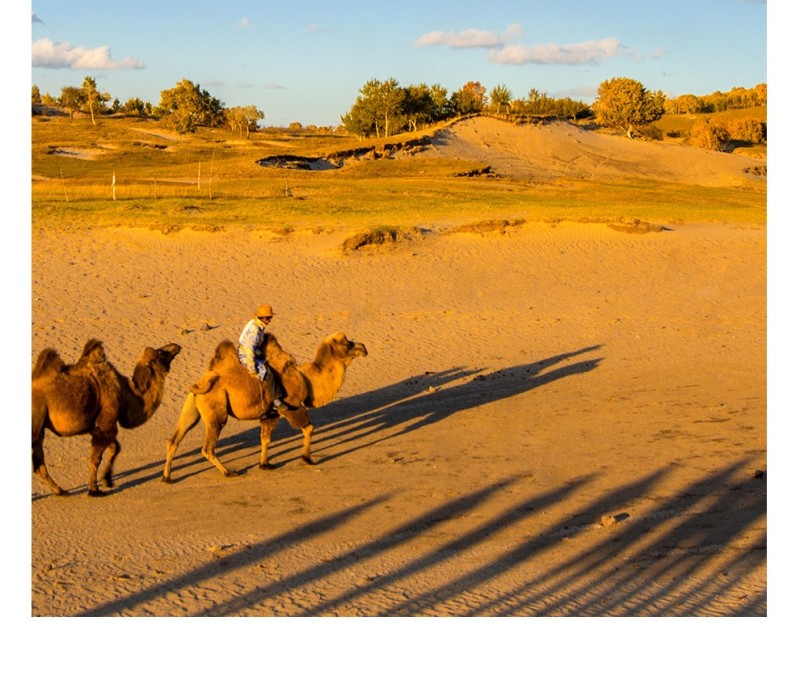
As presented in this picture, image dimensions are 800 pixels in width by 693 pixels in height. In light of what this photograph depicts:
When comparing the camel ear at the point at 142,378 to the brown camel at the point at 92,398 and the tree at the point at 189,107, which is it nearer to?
the brown camel at the point at 92,398

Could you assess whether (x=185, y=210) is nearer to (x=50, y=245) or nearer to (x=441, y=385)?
(x=50, y=245)

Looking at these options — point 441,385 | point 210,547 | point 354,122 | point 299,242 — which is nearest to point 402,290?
point 299,242

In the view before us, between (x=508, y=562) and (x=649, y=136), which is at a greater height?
(x=649, y=136)

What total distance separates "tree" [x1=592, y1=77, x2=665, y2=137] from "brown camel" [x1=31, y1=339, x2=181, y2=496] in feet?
259

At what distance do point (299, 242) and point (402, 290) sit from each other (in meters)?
4.30

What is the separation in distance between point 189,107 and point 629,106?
36.5m

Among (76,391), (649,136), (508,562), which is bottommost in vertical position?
(508,562)

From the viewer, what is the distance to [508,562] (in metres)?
9.30

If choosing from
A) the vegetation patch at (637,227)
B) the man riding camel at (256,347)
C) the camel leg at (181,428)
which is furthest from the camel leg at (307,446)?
the vegetation patch at (637,227)

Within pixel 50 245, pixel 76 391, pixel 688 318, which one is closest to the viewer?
pixel 76 391

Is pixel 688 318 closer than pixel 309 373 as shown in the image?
No

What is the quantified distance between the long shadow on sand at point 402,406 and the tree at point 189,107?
2439 inches

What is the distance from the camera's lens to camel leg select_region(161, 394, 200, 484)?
1198 cm

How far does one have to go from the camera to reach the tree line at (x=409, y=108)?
79188mm
